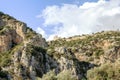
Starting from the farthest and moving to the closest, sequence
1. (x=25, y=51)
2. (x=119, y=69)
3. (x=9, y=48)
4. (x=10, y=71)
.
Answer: (x=9, y=48), (x=25, y=51), (x=10, y=71), (x=119, y=69)

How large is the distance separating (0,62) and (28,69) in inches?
467

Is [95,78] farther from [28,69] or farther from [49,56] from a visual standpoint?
[49,56]

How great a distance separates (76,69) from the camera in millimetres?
185875

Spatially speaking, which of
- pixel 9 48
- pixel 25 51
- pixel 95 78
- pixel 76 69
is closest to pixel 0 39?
pixel 9 48

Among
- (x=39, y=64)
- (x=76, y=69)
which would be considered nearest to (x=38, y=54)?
(x=39, y=64)

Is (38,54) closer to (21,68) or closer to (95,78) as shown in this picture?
(21,68)

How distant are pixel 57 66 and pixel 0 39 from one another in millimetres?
27661

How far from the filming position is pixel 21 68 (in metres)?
169

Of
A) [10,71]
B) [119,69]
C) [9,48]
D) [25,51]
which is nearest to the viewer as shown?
[119,69]

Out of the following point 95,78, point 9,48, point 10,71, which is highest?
point 9,48

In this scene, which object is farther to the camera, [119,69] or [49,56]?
[49,56]

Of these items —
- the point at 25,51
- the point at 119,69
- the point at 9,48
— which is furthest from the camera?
the point at 9,48

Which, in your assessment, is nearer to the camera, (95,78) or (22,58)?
(95,78)

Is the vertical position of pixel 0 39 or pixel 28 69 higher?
pixel 0 39
